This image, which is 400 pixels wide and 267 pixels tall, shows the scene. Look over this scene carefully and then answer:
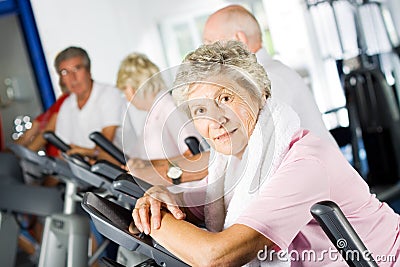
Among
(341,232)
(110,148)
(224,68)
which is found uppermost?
(224,68)

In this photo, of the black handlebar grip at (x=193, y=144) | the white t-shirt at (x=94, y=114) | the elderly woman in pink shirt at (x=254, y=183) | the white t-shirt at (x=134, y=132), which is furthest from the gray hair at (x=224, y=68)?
the white t-shirt at (x=94, y=114)

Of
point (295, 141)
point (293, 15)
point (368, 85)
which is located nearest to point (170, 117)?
point (295, 141)

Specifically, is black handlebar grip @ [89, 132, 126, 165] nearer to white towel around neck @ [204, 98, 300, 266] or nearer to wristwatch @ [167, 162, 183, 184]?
wristwatch @ [167, 162, 183, 184]

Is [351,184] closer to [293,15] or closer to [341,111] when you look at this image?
Answer: [293,15]

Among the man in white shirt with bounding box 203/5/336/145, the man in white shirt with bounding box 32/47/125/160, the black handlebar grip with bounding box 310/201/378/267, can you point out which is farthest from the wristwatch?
the man in white shirt with bounding box 32/47/125/160

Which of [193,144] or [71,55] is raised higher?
[71,55]

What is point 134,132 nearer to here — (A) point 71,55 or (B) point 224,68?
(A) point 71,55

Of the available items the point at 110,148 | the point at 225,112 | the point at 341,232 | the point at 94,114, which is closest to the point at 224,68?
the point at 225,112

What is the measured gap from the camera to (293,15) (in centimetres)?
521

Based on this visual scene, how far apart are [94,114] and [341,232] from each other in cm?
278

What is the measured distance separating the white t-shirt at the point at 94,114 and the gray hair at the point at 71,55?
14 cm

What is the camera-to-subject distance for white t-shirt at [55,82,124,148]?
4.27 meters

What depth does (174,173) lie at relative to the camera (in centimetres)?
242

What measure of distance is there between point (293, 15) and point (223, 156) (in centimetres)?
325
